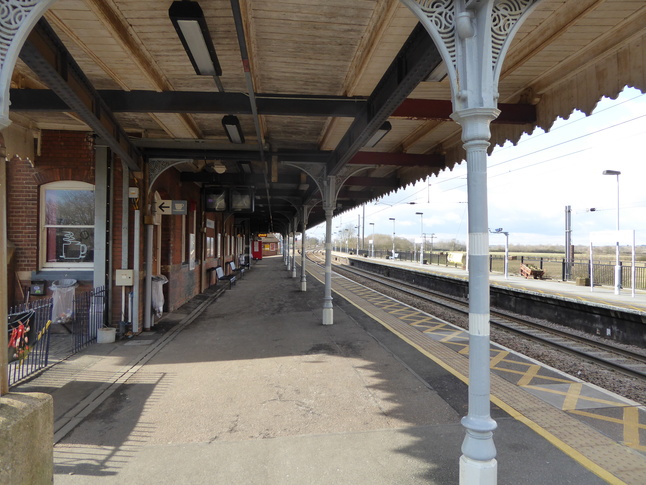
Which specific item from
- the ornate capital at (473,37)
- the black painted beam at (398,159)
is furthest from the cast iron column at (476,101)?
the black painted beam at (398,159)

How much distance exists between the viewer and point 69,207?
28.8ft

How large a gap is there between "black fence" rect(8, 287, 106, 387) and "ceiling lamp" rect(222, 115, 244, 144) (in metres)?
4.36

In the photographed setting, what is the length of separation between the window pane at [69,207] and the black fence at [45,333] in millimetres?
1750

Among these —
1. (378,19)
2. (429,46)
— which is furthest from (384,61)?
(429,46)

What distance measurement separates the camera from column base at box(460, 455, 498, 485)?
106 inches

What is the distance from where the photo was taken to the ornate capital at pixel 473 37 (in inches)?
111

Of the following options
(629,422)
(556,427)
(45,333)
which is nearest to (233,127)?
(45,333)

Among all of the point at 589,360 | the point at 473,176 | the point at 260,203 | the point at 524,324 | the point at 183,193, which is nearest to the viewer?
the point at 473,176

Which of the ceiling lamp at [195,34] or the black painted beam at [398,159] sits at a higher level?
the black painted beam at [398,159]

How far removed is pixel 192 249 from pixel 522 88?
11.6m

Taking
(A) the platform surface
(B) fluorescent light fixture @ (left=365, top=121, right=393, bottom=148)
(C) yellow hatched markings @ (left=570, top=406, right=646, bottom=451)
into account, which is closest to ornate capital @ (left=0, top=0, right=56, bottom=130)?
(A) the platform surface

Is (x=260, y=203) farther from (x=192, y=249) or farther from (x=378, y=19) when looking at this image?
(x=378, y=19)

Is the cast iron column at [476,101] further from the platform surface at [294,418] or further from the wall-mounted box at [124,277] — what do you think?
the wall-mounted box at [124,277]

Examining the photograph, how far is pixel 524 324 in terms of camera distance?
11.3m
